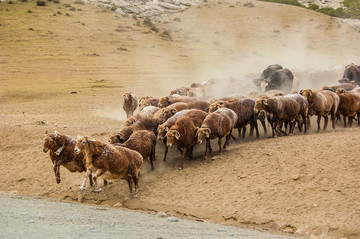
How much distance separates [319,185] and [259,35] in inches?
1896

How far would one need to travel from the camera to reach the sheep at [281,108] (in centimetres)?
1375

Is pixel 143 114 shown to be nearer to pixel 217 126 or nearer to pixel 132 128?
pixel 132 128

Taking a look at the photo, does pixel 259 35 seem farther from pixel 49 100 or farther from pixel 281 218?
pixel 281 218

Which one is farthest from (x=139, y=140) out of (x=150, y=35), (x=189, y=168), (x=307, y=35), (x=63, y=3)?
(x=307, y=35)

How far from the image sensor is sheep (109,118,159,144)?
449 inches

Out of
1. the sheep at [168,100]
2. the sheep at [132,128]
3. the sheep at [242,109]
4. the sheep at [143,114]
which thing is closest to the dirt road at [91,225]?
the sheep at [132,128]

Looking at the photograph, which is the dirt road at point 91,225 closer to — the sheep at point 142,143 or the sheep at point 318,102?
the sheep at point 142,143

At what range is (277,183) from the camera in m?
9.14

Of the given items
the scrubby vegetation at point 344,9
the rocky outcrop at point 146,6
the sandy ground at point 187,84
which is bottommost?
the sandy ground at point 187,84

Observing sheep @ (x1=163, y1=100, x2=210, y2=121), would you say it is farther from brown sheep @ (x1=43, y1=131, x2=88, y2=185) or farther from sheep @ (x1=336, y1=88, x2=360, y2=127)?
sheep @ (x1=336, y1=88, x2=360, y2=127)

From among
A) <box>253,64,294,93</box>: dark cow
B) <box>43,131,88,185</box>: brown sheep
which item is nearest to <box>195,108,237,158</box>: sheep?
<box>43,131,88,185</box>: brown sheep

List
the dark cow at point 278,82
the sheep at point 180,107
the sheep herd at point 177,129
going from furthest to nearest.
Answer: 1. the dark cow at point 278,82
2. the sheep at point 180,107
3. the sheep herd at point 177,129

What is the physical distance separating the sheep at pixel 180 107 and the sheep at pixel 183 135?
154cm

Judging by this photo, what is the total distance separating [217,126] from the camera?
1200cm
